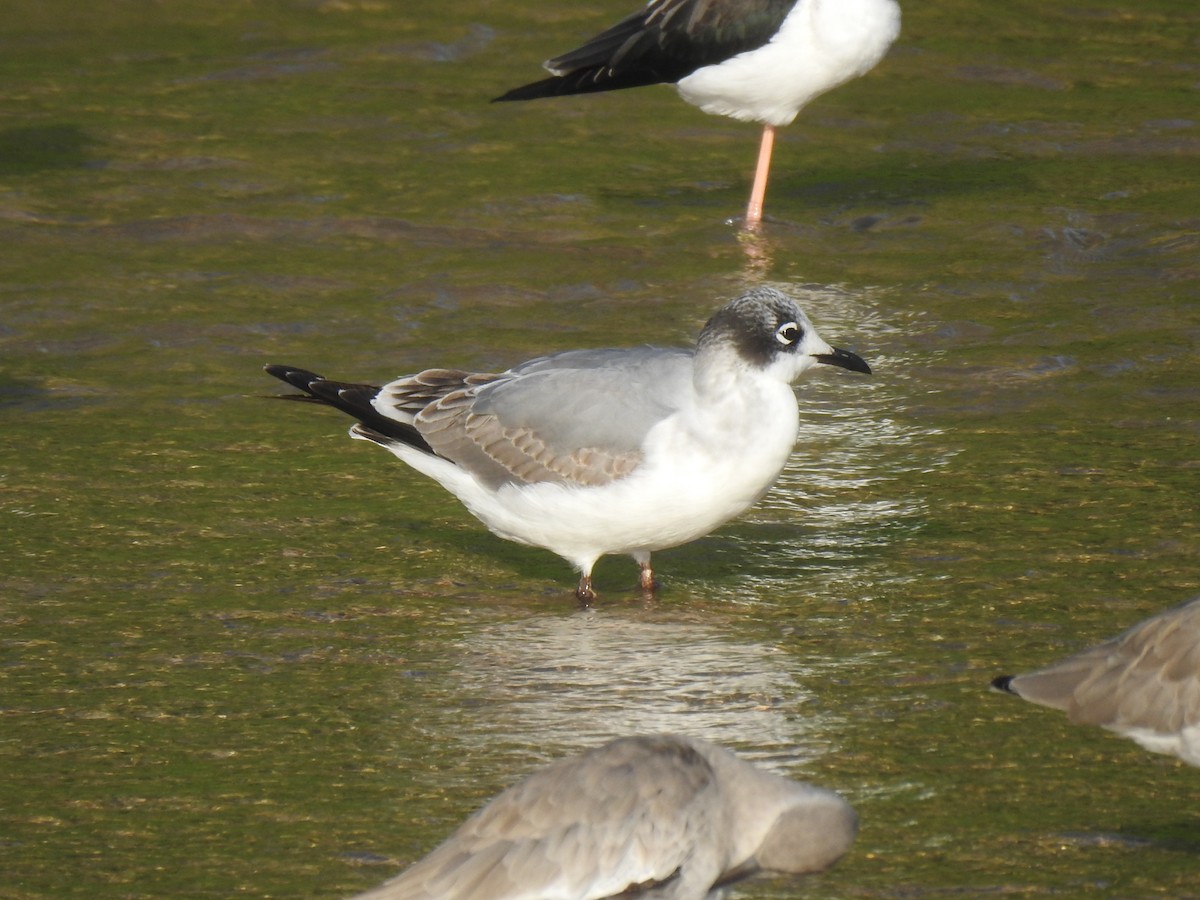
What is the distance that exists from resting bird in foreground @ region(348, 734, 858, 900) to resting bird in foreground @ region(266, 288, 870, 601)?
2145mm

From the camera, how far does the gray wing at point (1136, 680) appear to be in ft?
19.0

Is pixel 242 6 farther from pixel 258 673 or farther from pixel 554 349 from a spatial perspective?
pixel 258 673

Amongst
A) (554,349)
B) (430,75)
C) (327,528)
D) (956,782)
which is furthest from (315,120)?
(956,782)

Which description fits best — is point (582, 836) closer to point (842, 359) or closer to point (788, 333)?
point (788, 333)

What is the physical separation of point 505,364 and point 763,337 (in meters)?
2.97

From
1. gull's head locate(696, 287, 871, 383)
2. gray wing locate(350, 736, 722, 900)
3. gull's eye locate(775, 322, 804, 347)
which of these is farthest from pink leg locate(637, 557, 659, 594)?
gray wing locate(350, 736, 722, 900)

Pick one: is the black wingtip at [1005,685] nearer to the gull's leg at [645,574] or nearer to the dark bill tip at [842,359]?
the dark bill tip at [842,359]

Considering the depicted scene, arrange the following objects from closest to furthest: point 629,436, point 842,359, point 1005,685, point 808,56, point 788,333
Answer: point 1005,685, point 629,436, point 788,333, point 842,359, point 808,56

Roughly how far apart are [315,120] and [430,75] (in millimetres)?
1397

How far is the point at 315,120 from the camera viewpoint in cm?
1446

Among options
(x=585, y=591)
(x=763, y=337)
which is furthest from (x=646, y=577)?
(x=763, y=337)

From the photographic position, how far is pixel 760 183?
1284 cm

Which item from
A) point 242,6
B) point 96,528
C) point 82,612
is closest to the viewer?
point 82,612

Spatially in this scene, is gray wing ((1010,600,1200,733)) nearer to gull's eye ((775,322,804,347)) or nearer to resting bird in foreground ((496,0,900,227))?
gull's eye ((775,322,804,347))
